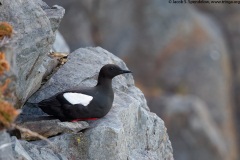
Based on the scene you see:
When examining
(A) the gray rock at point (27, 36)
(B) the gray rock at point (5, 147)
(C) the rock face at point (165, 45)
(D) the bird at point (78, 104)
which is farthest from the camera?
(C) the rock face at point (165, 45)

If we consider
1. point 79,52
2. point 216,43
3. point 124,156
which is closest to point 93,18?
point 216,43

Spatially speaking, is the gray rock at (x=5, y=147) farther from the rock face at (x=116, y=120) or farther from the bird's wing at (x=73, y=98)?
the bird's wing at (x=73, y=98)

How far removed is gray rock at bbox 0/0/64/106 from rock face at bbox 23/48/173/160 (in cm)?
86

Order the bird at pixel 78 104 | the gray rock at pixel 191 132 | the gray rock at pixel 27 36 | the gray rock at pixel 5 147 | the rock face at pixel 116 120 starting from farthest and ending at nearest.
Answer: the gray rock at pixel 191 132, the bird at pixel 78 104, the rock face at pixel 116 120, the gray rock at pixel 27 36, the gray rock at pixel 5 147

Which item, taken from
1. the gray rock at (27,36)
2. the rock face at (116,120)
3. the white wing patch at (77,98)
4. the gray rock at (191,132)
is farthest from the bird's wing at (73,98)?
the gray rock at (191,132)

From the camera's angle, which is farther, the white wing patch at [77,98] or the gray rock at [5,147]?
the white wing patch at [77,98]

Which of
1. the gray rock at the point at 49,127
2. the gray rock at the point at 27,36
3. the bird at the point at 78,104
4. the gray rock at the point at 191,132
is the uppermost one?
the gray rock at the point at 27,36

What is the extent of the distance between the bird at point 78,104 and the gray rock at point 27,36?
425mm

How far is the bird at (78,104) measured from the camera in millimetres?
10984

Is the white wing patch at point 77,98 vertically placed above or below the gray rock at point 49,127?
above

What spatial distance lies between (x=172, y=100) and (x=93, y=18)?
20.1ft

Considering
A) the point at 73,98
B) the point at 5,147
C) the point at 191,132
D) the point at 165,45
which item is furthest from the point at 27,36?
the point at 165,45

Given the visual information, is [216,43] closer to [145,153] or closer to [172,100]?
[172,100]

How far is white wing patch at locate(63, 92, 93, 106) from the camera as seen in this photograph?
11.0 meters
